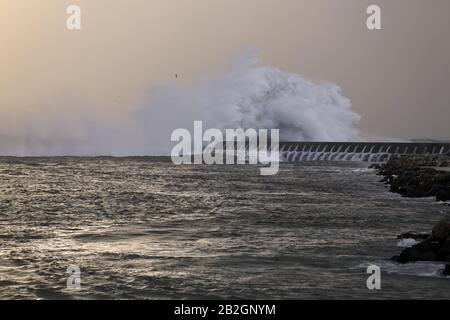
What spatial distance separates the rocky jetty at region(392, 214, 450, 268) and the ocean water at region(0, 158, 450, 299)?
452mm

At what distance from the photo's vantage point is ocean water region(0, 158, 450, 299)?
12641 millimetres

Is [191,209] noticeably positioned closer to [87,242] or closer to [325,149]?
[87,242]

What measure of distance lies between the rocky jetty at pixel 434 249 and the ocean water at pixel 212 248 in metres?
0.45

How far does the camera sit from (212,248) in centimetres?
1733

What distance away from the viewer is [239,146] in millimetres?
133250

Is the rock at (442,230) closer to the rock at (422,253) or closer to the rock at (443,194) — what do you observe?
the rock at (422,253)

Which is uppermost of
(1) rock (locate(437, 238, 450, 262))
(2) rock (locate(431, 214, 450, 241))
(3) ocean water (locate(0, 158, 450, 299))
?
(2) rock (locate(431, 214, 450, 241))

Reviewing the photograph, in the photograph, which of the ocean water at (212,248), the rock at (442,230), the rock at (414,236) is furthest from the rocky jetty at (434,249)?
the rock at (414,236)

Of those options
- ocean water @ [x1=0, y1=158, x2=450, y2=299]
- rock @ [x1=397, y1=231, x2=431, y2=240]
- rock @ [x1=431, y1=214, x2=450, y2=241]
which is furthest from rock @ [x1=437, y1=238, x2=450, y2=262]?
rock @ [x1=397, y1=231, x2=431, y2=240]

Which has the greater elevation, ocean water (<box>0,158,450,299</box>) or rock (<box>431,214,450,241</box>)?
rock (<box>431,214,450,241</box>)

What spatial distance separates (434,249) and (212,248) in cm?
586

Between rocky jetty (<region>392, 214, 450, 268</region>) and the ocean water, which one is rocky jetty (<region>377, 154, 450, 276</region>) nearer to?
rocky jetty (<region>392, 214, 450, 268</region>)

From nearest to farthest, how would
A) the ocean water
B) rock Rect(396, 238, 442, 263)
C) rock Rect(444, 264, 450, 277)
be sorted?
the ocean water → rock Rect(444, 264, 450, 277) → rock Rect(396, 238, 442, 263)

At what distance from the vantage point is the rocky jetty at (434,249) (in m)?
15.0
